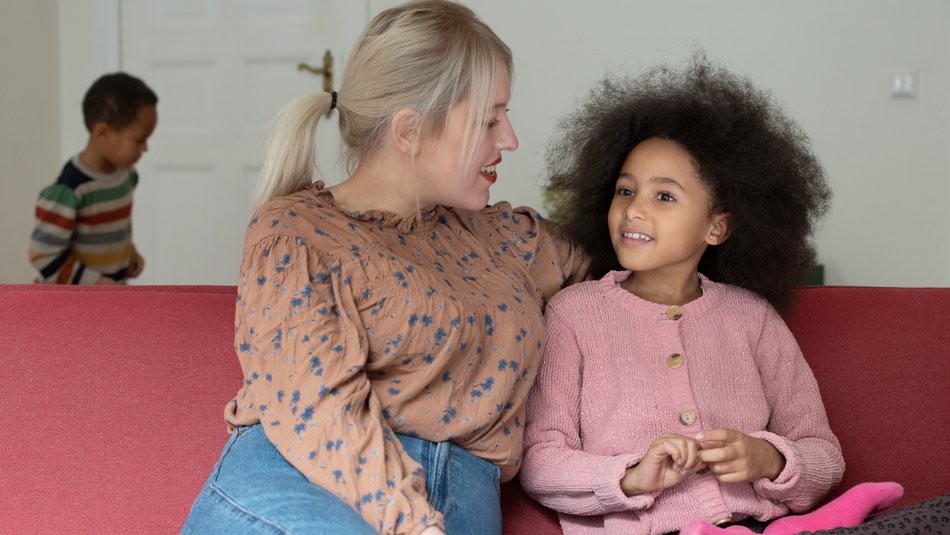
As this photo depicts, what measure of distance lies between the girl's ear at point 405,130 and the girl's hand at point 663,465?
1.87 ft

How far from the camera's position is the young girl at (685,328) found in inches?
59.2

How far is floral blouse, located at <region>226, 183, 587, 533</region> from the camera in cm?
129

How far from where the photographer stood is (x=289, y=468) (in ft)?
4.37

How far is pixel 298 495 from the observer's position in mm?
1276

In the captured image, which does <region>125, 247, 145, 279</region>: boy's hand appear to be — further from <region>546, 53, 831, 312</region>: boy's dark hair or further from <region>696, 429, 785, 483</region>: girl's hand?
<region>696, 429, 785, 483</region>: girl's hand

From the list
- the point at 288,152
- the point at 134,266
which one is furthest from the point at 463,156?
the point at 134,266

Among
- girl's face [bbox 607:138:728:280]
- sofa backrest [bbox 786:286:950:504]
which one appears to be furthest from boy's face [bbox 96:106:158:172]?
sofa backrest [bbox 786:286:950:504]

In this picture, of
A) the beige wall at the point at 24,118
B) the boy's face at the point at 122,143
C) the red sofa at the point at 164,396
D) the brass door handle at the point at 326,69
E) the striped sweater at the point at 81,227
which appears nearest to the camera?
the red sofa at the point at 164,396

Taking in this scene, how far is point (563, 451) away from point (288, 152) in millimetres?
612

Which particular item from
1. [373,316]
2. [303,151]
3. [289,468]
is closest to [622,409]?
[373,316]

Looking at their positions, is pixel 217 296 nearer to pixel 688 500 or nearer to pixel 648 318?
pixel 648 318

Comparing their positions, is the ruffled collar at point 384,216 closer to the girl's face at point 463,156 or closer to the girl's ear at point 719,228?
the girl's face at point 463,156

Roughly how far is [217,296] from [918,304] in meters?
1.18

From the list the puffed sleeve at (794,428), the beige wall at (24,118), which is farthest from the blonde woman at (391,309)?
the beige wall at (24,118)
